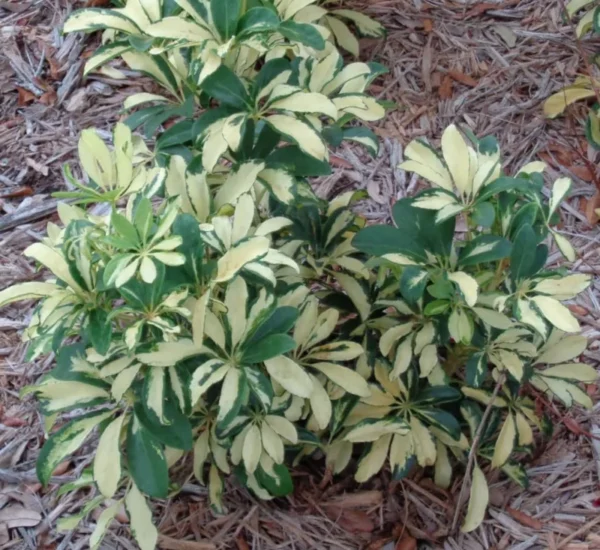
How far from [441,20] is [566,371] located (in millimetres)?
1363

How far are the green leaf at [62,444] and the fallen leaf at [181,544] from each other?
36 cm

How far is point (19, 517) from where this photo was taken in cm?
154

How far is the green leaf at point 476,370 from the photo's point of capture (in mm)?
1276

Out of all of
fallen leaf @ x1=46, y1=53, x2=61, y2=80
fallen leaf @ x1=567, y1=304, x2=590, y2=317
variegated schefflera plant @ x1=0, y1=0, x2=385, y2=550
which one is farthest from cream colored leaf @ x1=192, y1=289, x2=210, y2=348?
fallen leaf @ x1=46, y1=53, x2=61, y2=80

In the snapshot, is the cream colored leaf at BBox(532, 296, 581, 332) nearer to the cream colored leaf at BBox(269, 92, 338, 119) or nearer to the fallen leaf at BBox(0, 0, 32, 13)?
the cream colored leaf at BBox(269, 92, 338, 119)

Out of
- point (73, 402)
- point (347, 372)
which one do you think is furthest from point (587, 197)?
point (73, 402)

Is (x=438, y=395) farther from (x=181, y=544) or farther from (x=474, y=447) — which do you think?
(x=181, y=544)

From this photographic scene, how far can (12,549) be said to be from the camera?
151 cm

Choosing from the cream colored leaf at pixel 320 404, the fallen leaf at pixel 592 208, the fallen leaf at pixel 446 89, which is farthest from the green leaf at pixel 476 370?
the fallen leaf at pixel 446 89

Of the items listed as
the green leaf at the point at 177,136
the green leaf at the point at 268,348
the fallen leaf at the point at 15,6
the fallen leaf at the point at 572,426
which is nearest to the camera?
the green leaf at the point at 268,348

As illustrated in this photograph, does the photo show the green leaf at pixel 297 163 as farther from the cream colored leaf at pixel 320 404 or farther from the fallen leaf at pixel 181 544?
the fallen leaf at pixel 181 544

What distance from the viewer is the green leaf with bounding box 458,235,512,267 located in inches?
45.3

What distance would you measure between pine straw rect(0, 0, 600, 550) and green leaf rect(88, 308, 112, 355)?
0.59 metres

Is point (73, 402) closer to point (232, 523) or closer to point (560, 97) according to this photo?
point (232, 523)
